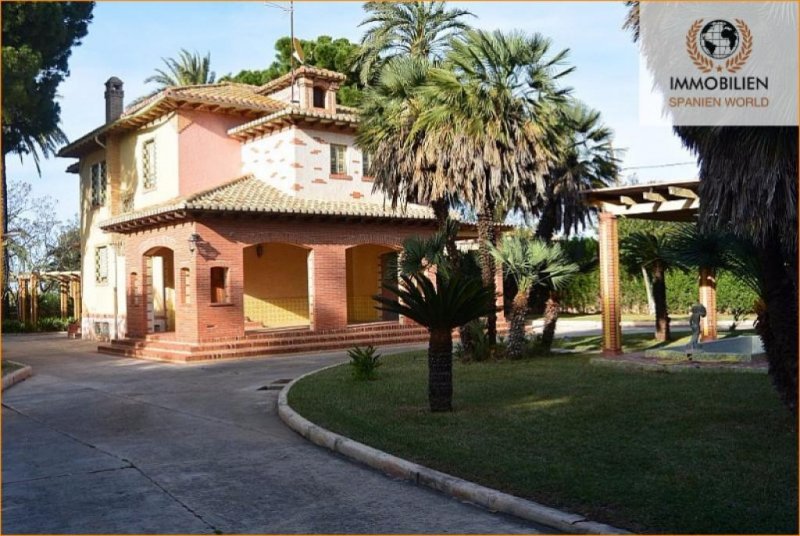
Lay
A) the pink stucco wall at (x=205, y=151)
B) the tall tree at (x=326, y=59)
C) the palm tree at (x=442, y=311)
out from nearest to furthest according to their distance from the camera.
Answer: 1. the palm tree at (x=442, y=311)
2. the pink stucco wall at (x=205, y=151)
3. the tall tree at (x=326, y=59)

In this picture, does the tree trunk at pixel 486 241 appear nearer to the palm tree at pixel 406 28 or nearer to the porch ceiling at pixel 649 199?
the porch ceiling at pixel 649 199

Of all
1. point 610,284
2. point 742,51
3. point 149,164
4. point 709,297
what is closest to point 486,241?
point 610,284

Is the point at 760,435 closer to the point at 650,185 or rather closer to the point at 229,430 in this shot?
the point at 229,430

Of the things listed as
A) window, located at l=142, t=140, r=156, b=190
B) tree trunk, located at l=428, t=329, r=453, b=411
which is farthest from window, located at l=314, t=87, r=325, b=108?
tree trunk, located at l=428, t=329, r=453, b=411

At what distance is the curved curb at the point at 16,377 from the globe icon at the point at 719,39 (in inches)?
538

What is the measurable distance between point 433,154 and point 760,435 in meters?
9.38

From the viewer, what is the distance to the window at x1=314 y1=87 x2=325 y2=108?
2445 centimetres

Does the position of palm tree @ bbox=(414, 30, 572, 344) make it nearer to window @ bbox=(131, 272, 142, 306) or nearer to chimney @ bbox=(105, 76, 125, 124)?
window @ bbox=(131, 272, 142, 306)

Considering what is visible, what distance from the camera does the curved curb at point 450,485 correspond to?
16.9 feet

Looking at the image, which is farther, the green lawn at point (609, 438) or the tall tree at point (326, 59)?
the tall tree at point (326, 59)

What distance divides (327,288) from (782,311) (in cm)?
1553

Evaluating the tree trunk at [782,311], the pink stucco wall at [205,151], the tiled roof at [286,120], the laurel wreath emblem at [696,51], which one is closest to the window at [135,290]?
the pink stucco wall at [205,151]

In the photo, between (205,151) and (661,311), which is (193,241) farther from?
(661,311)

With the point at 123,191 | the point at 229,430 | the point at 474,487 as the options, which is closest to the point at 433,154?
the point at 229,430
